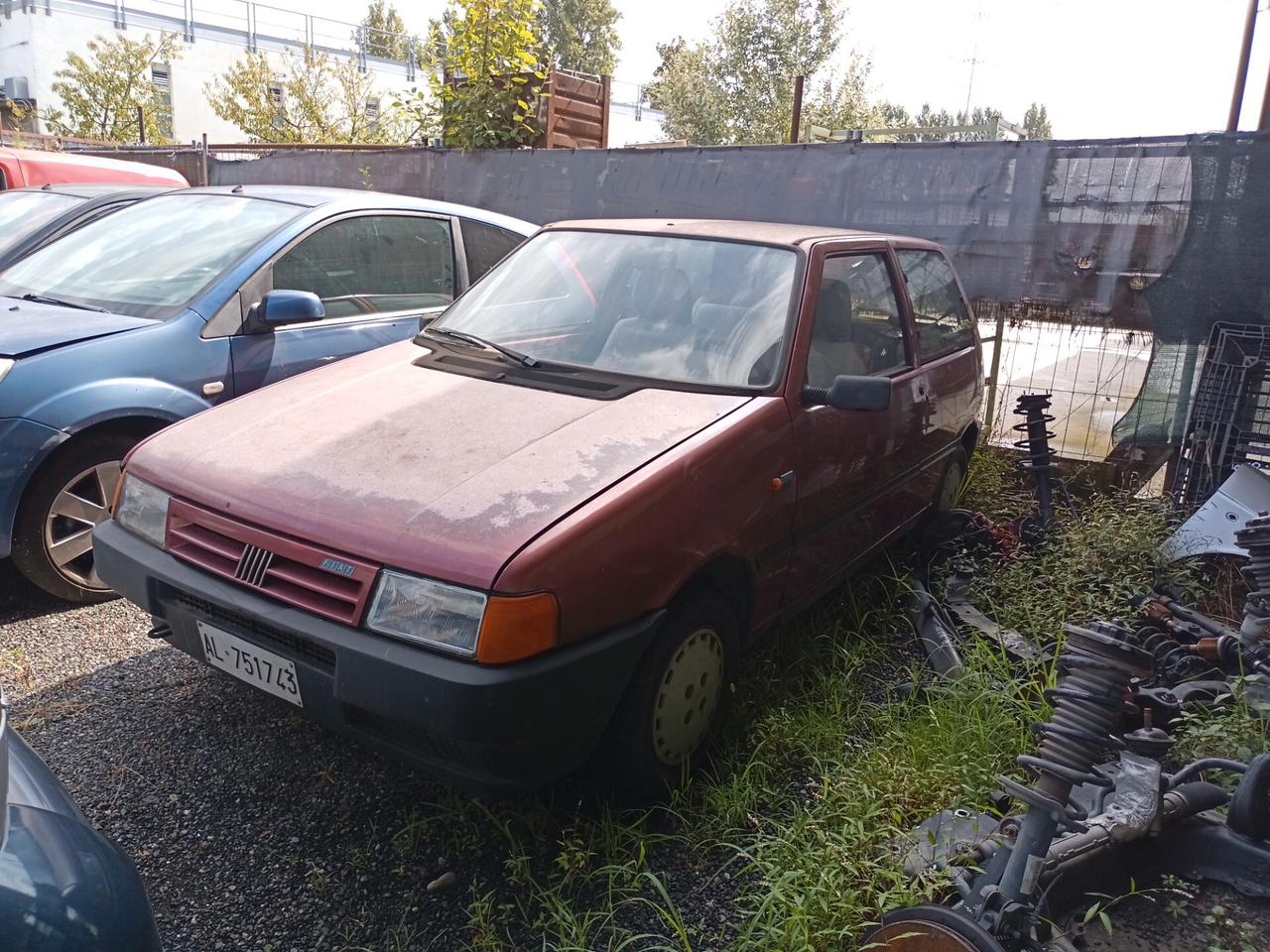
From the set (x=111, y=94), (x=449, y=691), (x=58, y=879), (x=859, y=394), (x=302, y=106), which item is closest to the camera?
(x=58, y=879)

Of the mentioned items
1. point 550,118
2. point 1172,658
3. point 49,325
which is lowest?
point 1172,658

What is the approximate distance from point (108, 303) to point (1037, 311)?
501cm

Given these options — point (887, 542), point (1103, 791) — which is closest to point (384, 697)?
point (1103, 791)

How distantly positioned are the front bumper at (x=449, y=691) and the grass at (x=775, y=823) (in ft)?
1.13

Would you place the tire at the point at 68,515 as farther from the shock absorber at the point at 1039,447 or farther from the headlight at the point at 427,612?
the shock absorber at the point at 1039,447

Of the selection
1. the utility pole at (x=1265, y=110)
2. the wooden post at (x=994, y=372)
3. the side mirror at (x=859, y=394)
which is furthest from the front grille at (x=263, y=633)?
the utility pole at (x=1265, y=110)

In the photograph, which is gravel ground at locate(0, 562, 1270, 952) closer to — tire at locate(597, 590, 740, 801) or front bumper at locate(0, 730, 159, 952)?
tire at locate(597, 590, 740, 801)

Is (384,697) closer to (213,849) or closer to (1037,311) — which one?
(213,849)

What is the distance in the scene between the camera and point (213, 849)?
246cm

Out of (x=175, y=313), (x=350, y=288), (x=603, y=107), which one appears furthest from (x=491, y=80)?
(x=175, y=313)

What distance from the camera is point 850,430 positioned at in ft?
11.0

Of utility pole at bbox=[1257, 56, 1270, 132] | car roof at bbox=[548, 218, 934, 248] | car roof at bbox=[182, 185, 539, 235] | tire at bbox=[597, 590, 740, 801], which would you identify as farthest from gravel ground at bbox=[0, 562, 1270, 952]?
utility pole at bbox=[1257, 56, 1270, 132]

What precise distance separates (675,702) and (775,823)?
0.42 m

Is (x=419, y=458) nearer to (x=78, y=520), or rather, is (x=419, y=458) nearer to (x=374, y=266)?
(x=78, y=520)
